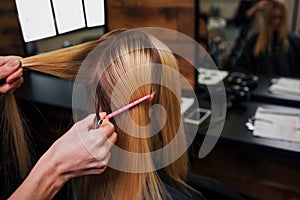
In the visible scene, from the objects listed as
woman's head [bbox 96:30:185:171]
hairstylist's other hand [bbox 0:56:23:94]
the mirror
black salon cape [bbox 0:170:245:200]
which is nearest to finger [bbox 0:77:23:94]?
hairstylist's other hand [bbox 0:56:23:94]

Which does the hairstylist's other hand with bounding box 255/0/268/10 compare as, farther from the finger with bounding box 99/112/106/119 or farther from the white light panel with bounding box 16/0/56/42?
the finger with bounding box 99/112/106/119

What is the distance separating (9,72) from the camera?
0.95 meters

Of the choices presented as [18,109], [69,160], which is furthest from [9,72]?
[69,160]

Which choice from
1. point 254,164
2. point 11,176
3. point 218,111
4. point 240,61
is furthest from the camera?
point 240,61

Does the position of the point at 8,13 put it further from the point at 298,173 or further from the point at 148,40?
the point at 298,173

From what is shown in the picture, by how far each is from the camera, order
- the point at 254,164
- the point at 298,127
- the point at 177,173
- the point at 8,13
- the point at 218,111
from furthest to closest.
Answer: the point at 8,13 → the point at 254,164 → the point at 298,127 → the point at 218,111 → the point at 177,173

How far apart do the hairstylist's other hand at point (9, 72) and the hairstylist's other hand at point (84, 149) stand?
259 mm

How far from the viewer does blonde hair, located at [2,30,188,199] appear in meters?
0.92

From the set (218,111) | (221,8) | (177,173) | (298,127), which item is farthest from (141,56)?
(221,8)

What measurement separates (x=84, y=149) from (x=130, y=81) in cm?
22

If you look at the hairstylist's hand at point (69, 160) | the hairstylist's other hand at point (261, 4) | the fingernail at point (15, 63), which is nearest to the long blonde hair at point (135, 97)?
the hairstylist's hand at point (69, 160)

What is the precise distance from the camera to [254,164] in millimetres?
2049

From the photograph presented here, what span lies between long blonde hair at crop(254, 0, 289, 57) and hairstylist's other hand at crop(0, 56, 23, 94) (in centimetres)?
171

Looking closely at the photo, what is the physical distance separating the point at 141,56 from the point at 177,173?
475 millimetres
